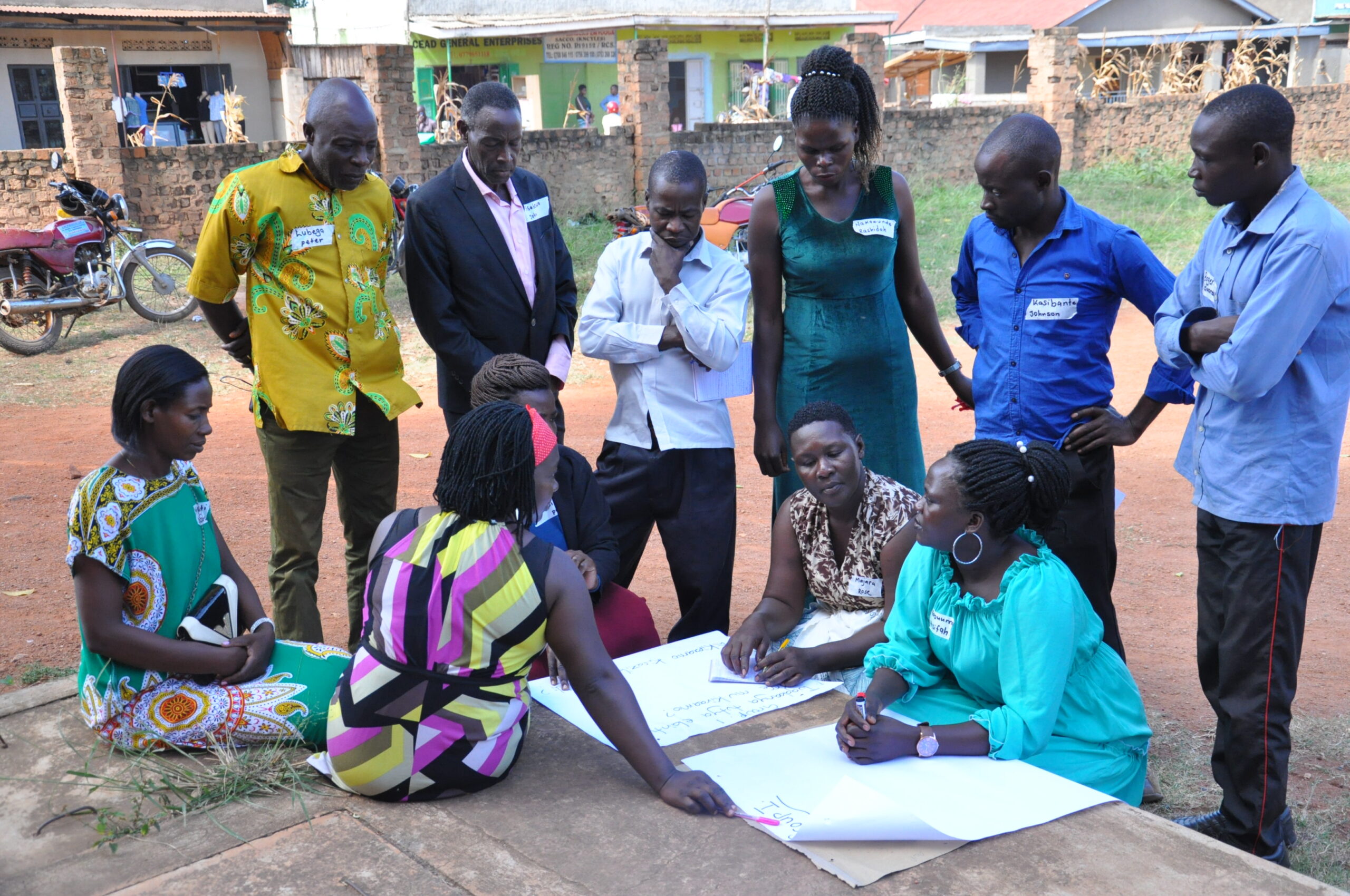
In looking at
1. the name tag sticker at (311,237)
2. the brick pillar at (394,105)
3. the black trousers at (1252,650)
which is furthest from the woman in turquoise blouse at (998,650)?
the brick pillar at (394,105)

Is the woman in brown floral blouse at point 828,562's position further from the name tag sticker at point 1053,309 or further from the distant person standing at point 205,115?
the distant person standing at point 205,115

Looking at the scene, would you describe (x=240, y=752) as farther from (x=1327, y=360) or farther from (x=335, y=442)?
(x=1327, y=360)

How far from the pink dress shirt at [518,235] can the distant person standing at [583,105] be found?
1808cm

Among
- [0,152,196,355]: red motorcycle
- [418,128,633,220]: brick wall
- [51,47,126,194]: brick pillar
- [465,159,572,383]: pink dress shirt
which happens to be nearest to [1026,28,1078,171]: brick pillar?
[418,128,633,220]: brick wall

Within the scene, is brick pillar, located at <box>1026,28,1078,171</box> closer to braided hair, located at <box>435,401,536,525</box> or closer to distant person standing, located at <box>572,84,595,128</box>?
distant person standing, located at <box>572,84,595,128</box>

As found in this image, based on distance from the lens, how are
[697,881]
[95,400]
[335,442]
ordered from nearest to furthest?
[697,881]
[335,442]
[95,400]

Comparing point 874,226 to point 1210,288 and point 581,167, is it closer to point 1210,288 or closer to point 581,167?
point 1210,288

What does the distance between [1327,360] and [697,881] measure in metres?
1.80

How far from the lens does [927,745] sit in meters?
2.49

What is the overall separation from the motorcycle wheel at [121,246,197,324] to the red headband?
830 centimetres

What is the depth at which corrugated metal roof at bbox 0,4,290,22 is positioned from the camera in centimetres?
1683

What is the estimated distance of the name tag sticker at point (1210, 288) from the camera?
2730 mm

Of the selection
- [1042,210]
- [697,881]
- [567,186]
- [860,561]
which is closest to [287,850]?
[697,881]

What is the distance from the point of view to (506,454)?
228 cm
